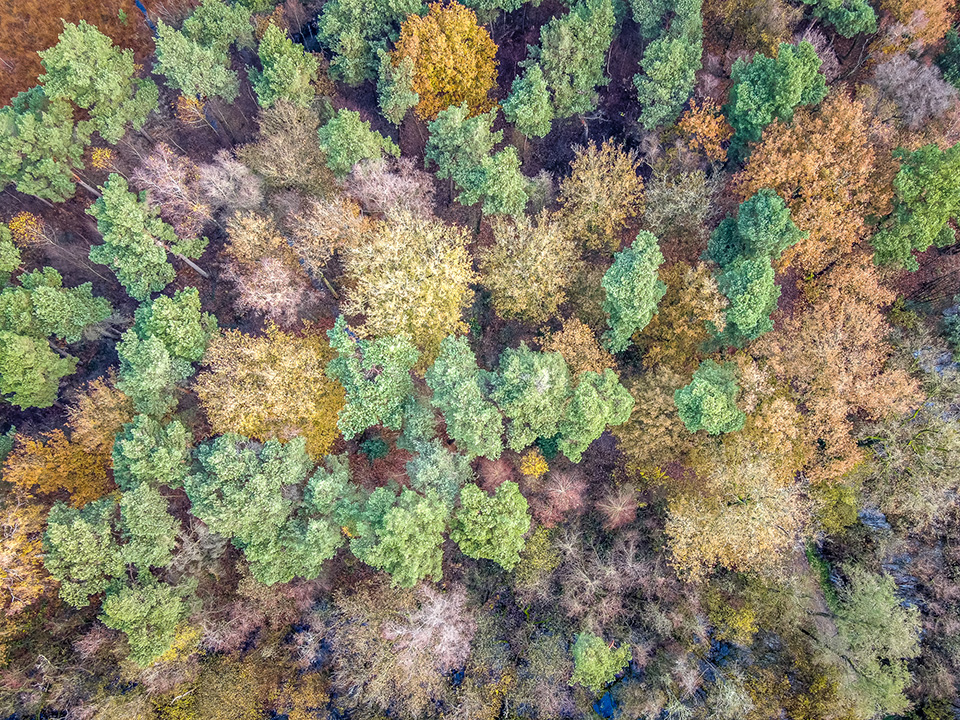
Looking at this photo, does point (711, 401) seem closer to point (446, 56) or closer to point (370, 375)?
point (370, 375)

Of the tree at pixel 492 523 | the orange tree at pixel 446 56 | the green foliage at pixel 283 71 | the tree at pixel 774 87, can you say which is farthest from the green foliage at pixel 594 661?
the green foliage at pixel 283 71

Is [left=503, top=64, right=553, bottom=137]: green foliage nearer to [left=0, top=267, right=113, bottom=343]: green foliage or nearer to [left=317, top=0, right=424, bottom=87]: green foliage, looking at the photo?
[left=317, top=0, right=424, bottom=87]: green foliage

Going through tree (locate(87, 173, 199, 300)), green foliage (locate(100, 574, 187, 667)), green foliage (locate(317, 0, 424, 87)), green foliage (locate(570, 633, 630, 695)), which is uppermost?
green foliage (locate(317, 0, 424, 87))

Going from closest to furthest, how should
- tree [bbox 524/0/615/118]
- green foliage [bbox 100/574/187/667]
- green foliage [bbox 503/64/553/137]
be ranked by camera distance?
1. green foliage [bbox 100/574/187/667]
2. green foliage [bbox 503/64/553/137]
3. tree [bbox 524/0/615/118]

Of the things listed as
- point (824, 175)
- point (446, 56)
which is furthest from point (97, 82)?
point (824, 175)

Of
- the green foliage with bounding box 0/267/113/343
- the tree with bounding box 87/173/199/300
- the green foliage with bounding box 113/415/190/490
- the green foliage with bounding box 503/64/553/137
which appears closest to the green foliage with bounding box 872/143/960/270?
the green foliage with bounding box 503/64/553/137

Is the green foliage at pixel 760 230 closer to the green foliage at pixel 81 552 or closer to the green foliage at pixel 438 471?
the green foliage at pixel 438 471

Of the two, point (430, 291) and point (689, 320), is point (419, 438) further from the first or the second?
point (689, 320)
